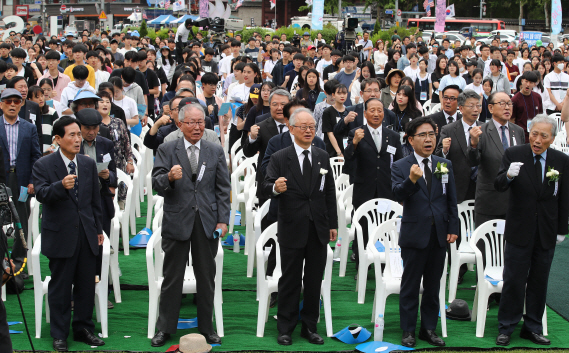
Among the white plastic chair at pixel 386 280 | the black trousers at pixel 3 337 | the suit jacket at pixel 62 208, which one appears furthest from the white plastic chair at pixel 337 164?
the black trousers at pixel 3 337

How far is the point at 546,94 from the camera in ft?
43.3

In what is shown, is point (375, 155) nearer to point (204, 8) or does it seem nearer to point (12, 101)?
point (12, 101)

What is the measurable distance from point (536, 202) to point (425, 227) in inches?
37.1

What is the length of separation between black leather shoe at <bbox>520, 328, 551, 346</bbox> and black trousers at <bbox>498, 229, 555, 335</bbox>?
0.03 m

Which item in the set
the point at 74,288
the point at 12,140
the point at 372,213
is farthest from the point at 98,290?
the point at 372,213

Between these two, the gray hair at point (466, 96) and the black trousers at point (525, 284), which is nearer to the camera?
the black trousers at point (525, 284)

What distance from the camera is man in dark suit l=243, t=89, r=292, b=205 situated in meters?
6.52

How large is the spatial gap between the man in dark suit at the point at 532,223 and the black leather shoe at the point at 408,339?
0.71 m

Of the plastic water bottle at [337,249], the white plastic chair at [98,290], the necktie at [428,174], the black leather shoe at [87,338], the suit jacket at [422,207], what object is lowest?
the black leather shoe at [87,338]

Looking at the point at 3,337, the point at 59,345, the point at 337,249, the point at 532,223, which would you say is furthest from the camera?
the point at 337,249

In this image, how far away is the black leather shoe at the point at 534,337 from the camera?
17.2ft

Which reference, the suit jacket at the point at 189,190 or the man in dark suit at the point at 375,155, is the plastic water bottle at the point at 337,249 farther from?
the suit jacket at the point at 189,190

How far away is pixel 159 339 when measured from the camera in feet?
16.6

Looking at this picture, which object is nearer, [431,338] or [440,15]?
[431,338]
